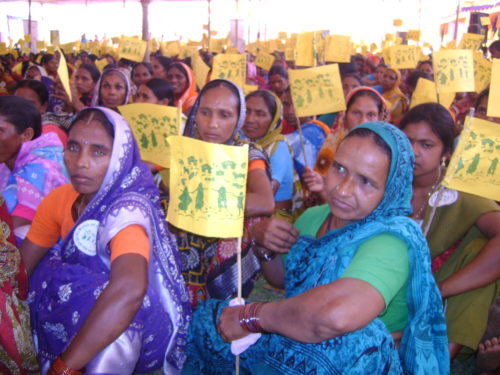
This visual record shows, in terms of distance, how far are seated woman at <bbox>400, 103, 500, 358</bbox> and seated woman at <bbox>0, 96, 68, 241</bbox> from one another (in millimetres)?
1909

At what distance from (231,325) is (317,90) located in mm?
2647

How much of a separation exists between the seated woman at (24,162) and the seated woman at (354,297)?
1243mm

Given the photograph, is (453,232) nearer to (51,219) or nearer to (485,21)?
(51,219)

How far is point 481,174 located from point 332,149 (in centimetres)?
196

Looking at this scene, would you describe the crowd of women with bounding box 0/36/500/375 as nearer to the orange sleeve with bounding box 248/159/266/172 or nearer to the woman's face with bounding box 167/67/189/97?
the orange sleeve with bounding box 248/159/266/172

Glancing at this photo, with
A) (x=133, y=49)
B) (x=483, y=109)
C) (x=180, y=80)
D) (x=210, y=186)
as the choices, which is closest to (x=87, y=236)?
(x=210, y=186)

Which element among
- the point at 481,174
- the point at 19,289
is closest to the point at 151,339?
the point at 19,289

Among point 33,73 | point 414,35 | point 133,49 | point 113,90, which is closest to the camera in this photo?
point 113,90

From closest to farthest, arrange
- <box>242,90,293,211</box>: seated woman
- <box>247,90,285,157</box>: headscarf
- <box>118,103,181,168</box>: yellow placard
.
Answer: <box>118,103,181,168</box>: yellow placard < <box>242,90,293,211</box>: seated woman < <box>247,90,285,157</box>: headscarf

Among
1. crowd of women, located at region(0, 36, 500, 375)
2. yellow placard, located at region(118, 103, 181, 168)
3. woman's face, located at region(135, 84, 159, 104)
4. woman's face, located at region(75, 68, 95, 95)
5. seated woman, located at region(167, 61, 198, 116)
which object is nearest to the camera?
crowd of women, located at region(0, 36, 500, 375)

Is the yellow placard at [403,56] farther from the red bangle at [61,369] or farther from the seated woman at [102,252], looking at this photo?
the red bangle at [61,369]

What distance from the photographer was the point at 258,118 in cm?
354

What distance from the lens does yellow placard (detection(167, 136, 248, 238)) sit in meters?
1.51

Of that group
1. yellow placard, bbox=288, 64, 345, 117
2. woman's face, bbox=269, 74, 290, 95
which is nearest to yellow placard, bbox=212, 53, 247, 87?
yellow placard, bbox=288, 64, 345, 117
